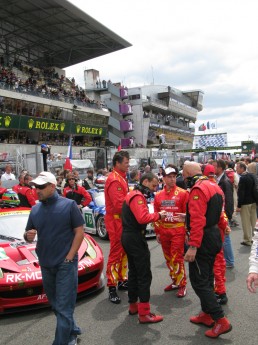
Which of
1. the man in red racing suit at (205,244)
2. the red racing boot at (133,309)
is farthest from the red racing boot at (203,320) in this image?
the red racing boot at (133,309)

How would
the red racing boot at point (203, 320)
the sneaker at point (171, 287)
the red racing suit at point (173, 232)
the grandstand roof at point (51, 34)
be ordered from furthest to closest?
the grandstand roof at point (51, 34) → the sneaker at point (171, 287) → the red racing suit at point (173, 232) → the red racing boot at point (203, 320)

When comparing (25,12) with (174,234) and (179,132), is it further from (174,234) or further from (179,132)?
(179,132)

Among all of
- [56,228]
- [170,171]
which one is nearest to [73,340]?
[56,228]

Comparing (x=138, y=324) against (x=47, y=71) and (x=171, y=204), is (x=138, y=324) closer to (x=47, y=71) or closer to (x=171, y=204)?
(x=171, y=204)

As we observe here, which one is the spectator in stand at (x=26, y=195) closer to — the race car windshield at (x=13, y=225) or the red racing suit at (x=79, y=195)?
the red racing suit at (x=79, y=195)

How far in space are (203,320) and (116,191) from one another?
6.26 feet

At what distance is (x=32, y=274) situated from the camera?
15.2ft

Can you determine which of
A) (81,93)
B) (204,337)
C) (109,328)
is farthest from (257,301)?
(81,93)

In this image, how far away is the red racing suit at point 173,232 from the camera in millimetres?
5051

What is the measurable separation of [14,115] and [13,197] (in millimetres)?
23924

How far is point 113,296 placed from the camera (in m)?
4.96

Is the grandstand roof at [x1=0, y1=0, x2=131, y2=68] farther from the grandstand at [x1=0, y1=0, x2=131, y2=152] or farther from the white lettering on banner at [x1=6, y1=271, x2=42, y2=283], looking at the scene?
the white lettering on banner at [x1=6, y1=271, x2=42, y2=283]

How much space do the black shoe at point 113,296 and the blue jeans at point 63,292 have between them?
147 cm

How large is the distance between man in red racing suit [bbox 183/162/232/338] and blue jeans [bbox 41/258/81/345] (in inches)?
45.5
